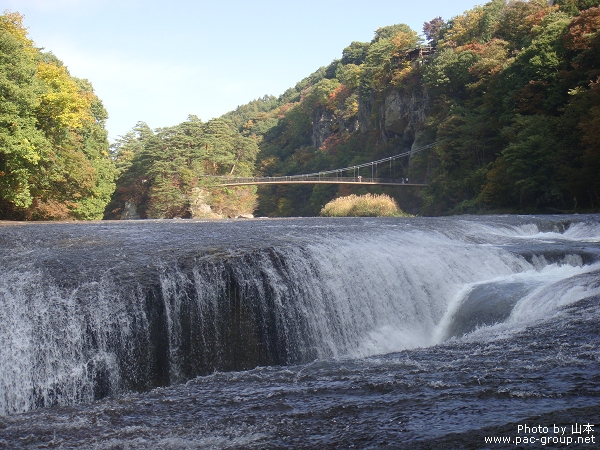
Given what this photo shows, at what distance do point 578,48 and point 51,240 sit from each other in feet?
89.8

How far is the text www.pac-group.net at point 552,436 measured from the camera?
4.71 metres

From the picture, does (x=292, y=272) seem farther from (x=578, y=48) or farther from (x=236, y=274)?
(x=578, y=48)

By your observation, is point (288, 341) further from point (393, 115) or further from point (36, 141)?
point (393, 115)

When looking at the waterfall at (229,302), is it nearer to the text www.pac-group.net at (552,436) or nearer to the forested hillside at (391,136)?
the text www.pac-group.net at (552,436)

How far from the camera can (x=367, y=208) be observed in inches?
1788

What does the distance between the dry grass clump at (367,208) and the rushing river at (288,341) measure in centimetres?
3017

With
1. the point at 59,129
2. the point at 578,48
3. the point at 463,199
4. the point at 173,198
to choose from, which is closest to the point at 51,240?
the point at 59,129

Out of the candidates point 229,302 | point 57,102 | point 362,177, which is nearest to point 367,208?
point 362,177

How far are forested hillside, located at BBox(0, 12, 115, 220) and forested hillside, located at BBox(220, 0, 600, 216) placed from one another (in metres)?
21.9

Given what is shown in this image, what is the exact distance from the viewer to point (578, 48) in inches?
1190

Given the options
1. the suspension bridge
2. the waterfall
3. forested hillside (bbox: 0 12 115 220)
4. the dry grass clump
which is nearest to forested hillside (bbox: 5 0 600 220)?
forested hillside (bbox: 0 12 115 220)

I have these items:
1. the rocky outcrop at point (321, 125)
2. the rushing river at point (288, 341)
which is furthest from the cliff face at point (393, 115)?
the rushing river at point (288, 341)

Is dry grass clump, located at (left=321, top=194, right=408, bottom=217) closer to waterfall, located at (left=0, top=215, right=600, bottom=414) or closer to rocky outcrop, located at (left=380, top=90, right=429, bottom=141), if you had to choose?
rocky outcrop, located at (left=380, top=90, right=429, bottom=141)

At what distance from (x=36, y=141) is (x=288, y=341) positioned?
53.9 ft
